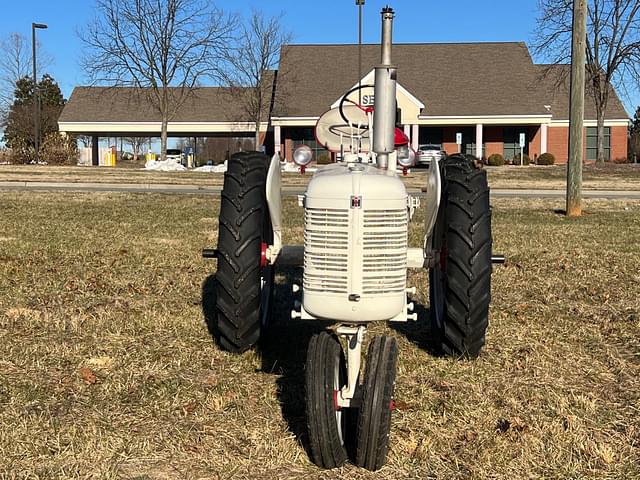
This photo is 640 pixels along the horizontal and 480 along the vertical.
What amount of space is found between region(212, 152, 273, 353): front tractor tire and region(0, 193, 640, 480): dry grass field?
13.0 inches

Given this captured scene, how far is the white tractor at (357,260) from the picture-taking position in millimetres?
3299

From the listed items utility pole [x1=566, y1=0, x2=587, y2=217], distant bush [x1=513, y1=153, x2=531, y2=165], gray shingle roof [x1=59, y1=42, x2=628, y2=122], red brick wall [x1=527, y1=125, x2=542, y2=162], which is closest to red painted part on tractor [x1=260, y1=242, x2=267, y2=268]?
utility pole [x1=566, y1=0, x2=587, y2=217]

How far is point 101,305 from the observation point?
6270mm

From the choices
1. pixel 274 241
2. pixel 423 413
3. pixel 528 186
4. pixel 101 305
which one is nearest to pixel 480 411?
pixel 423 413

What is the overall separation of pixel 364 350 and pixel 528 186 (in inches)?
845

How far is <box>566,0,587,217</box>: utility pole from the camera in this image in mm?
13672

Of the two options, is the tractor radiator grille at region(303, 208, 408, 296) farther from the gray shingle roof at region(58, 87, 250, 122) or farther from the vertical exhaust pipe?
the gray shingle roof at region(58, 87, 250, 122)

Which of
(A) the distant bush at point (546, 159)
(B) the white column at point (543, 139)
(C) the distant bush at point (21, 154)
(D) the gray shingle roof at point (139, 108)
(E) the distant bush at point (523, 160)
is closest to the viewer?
(A) the distant bush at point (546, 159)

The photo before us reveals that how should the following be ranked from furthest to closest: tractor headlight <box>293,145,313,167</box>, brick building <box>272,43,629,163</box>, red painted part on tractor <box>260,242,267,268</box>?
brick building <box>272,43,629,163</box> < tractor headlight <box>293,145,313,167</box> < red painted part on tractor <box>260,242,267,268</box>

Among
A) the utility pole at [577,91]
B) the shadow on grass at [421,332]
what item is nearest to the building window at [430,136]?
the utility pole at [577,91]

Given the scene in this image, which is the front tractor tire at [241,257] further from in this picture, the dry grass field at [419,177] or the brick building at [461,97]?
the brick building at [461,97]

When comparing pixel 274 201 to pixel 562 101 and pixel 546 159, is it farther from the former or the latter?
pixel 562 101

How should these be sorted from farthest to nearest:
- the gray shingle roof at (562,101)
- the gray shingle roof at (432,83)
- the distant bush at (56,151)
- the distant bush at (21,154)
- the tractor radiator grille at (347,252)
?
the gray shingle roof at (562,101) < the gray shingle roof at (432,83) < the distant bush at (21,154) < the distant bush at (56,151) < the tractor radiator grille at (347,252)

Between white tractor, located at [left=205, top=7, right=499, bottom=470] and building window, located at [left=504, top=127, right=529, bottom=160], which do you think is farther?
building window, located at [left=504, top=127, right=529, bottom=160]
